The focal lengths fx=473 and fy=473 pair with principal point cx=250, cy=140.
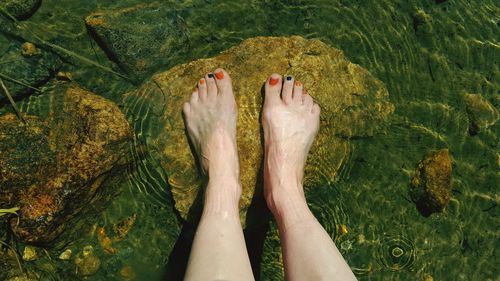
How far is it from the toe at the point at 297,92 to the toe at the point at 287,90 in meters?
0.03

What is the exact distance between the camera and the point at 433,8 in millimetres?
3686

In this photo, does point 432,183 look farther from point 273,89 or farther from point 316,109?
point 273,89

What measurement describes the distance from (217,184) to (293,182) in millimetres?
531

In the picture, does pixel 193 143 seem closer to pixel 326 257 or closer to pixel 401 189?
pixel 326 257

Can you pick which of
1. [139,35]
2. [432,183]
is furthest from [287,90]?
[432,183]

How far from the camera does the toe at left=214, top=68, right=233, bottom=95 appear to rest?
11.2 feet

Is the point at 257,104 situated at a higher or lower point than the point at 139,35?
lower

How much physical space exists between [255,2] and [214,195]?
1.47m

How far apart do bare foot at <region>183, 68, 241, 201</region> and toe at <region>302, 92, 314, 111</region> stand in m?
0.52

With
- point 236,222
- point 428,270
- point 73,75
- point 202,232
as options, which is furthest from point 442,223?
point 73,75

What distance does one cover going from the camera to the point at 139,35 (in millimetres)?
3303

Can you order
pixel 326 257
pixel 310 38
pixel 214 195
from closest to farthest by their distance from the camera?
1. pixel 326 257
2. pixel 214 195
3. pixel 310 38

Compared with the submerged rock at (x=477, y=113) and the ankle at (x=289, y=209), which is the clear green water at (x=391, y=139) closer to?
the submerged rock at (x=477, y=113)

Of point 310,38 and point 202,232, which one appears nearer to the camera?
point 202,232
